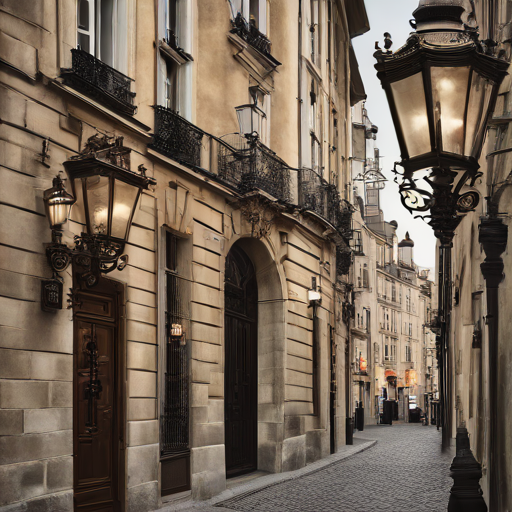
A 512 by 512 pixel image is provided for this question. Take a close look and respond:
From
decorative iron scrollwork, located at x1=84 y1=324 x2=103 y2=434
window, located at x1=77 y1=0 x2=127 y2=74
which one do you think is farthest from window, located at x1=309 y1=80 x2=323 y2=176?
decorative iron scrollwork, located at x1=84 y1=324 x2=103 y2=434

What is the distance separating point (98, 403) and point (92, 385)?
0.30 m

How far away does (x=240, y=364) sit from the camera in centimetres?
1853

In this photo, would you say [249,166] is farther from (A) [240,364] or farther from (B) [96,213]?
(B) [96,213]

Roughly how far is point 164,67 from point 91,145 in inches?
183

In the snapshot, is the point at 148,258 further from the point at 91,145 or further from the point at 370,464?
the point at 370,464

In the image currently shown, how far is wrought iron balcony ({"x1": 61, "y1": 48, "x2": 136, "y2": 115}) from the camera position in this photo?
11.2 m

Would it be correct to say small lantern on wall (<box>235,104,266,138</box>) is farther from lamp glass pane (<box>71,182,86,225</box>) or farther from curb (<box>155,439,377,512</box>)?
lamp glass pane (<box>71,182,86,225</box>)

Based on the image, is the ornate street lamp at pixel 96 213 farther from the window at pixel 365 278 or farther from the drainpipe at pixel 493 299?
the window at pixel 365 278

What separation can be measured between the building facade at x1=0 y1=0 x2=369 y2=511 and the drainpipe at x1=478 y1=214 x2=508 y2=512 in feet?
13.9

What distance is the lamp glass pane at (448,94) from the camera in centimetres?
528

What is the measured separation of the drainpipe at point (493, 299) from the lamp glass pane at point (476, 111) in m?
2.22

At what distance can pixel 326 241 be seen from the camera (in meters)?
23.8

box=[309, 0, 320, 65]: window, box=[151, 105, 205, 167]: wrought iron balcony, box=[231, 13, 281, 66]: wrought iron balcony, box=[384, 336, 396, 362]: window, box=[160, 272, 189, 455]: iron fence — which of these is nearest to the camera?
box=[160, 272, 189, 455]: iron fence

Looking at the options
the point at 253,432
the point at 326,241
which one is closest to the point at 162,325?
the point at 253,432
